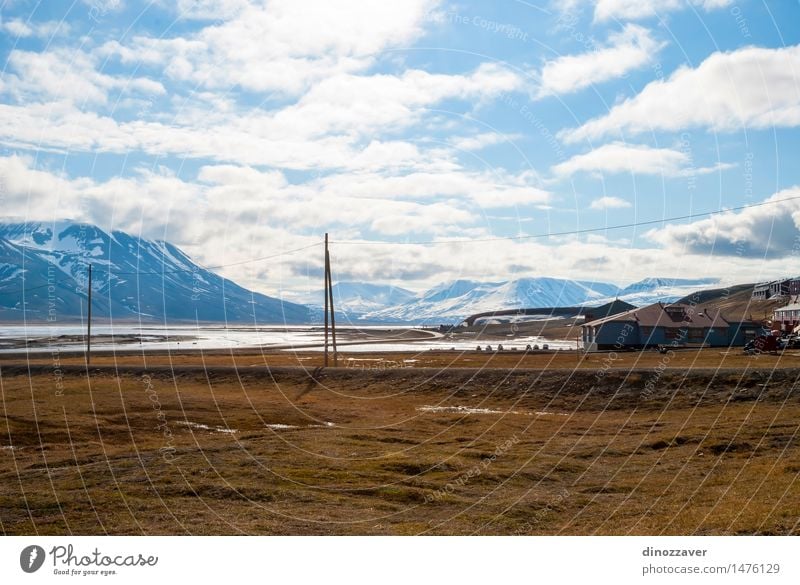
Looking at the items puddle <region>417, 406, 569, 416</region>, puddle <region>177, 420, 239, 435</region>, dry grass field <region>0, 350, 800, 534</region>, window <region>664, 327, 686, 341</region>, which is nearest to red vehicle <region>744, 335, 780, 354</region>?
window <region>664, 327, 686, 341</region>

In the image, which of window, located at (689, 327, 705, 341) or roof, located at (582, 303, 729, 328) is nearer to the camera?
roof, located at (582, 303, 729, 328)

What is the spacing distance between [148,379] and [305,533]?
5329 cm

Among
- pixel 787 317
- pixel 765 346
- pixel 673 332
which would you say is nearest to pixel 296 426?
pixel 765 346

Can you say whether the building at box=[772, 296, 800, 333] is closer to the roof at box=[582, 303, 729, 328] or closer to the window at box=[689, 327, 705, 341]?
the roof at box=[582, 303, 729, 328]

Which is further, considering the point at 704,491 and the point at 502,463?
the point at 502,463

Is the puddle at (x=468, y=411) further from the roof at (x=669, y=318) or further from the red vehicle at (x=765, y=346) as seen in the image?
the roof at (x=669, y=318)

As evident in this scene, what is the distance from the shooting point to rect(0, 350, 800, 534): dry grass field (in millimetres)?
21156

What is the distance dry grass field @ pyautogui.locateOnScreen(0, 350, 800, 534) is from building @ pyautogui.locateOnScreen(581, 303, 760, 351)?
39.3 metres

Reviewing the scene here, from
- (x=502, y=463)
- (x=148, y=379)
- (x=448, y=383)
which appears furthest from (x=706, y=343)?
(x=502, y=463)

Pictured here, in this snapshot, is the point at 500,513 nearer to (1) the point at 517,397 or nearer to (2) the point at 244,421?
(2) the point at 244,421

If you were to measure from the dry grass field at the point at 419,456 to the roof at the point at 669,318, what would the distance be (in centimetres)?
4017

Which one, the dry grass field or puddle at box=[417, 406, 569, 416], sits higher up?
the dry grass field

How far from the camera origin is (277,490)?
24734 mm

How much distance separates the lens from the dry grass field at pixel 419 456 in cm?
2116
